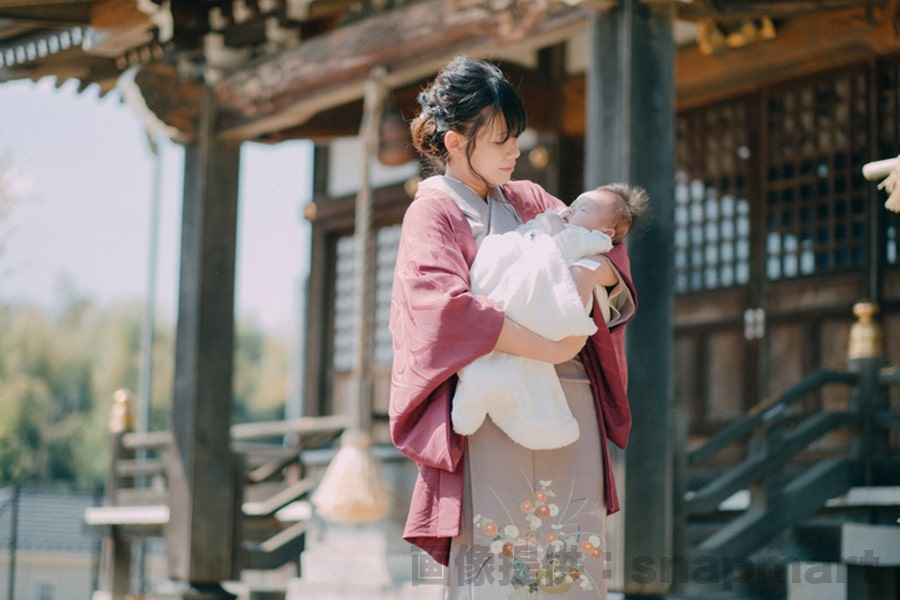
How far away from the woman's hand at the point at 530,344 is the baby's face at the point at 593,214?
1.24 ft

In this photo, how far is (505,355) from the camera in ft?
9.38

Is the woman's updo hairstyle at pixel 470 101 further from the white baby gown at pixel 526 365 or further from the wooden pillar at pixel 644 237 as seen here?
the wooden pillar at pixel 644 237

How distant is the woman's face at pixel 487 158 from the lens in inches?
119

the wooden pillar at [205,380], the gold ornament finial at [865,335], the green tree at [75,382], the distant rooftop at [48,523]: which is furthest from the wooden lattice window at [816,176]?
the green tree at [75,382]

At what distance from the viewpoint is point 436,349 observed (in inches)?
111

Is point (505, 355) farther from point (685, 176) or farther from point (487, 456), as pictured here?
point (685, 176)

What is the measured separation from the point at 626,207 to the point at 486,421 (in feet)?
2.37

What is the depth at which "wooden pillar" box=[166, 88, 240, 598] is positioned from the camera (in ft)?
23.2

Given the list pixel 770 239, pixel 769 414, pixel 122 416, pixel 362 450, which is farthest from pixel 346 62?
pixel 122 416

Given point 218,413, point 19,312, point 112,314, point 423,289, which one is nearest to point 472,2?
point 218,413

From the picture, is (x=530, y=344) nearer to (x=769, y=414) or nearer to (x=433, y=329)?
(x=433, y=329)

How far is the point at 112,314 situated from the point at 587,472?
52528 mm

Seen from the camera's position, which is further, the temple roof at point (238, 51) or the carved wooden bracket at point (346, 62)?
the temple roof at point (238, 51)

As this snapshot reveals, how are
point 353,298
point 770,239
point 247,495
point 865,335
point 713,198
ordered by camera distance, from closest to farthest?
point 865,335 → point 770,239 → point 713,198 → point 247,495 → point 353,298
